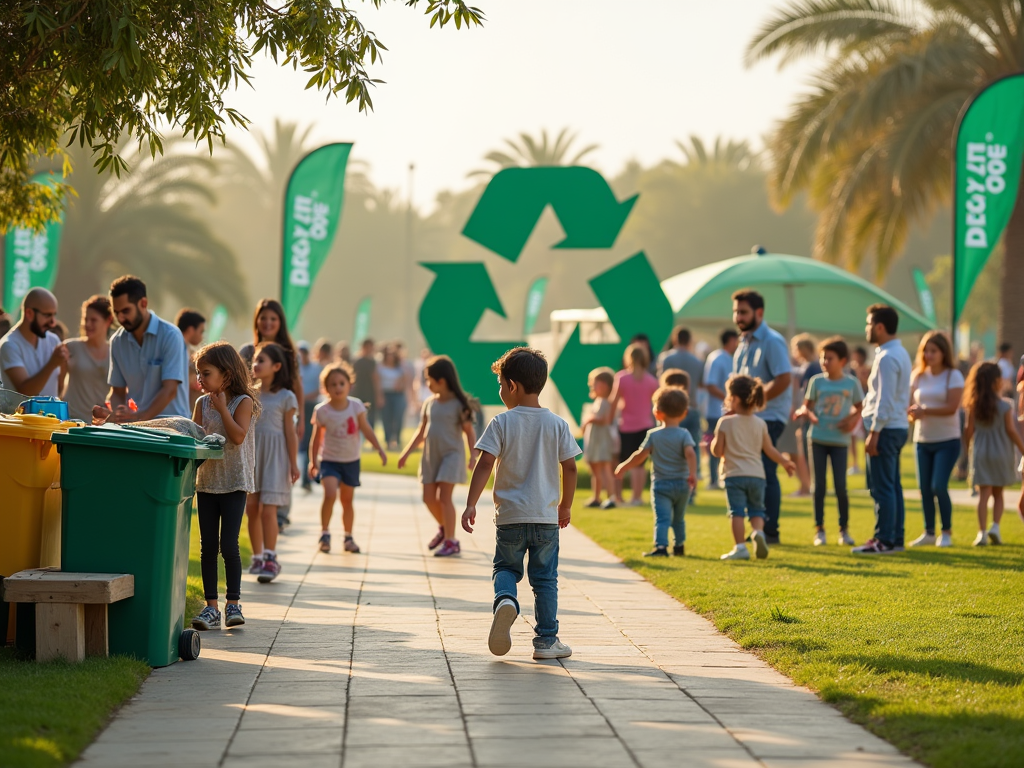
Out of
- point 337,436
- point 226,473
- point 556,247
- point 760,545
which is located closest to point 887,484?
point 760,545

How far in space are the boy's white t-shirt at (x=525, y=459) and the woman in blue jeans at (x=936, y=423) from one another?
5319 mm

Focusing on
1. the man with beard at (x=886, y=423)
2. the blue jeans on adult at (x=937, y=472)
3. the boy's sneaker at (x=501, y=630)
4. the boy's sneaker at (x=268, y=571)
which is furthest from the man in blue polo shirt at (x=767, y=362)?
the boy's sneaker at (x=501, y=630)

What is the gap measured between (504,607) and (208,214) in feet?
210

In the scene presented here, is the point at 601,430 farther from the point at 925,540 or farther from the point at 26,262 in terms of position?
the point at 26,262

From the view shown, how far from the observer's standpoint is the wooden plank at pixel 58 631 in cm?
564

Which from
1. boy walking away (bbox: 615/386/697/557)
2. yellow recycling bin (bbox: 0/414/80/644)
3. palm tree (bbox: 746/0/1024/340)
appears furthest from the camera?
palm tree (bbox: 746/0/1024/340)

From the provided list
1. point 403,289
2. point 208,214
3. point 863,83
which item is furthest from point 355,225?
point 863,83

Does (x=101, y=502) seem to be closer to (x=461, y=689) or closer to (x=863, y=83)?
(x=461, y=689)

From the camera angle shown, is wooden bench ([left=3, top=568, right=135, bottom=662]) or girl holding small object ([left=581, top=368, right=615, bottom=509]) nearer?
wooden bench ([left=3, top=568, right=135, bottom=662])

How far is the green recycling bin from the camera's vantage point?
5789mm

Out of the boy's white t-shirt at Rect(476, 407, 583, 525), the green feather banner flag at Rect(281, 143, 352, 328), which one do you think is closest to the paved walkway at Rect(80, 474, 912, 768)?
the boy's white t-shirt at Rect(476, 407, 583, 525)

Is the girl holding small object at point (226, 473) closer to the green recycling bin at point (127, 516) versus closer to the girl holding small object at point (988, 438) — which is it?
the green recycling bin at point (127, 516)

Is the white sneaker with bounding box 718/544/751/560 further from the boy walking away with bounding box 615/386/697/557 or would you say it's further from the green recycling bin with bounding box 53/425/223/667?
the green recycling bin with bounding box 53/425/223/667

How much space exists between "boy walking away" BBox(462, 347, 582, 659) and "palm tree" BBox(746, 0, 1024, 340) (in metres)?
15.8
